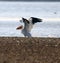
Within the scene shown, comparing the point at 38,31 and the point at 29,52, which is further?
the point at 38,31

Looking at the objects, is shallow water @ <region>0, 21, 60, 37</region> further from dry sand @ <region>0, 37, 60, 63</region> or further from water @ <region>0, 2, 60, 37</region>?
dry sand @ <region>0, 37, 60, 63</region>

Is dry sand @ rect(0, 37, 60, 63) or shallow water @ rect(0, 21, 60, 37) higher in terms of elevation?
dry sand @ rect(0, 37, 60, 63)

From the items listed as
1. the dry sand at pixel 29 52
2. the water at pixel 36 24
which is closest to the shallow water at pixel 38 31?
the water at pixel 36 24

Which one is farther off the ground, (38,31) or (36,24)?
(38,31)

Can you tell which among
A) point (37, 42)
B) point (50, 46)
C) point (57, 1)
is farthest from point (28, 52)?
point (57, 1)

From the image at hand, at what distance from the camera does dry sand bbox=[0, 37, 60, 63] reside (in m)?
11.5

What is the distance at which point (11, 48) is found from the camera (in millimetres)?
13570

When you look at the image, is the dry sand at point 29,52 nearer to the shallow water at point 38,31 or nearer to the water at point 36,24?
the water at point 36,24

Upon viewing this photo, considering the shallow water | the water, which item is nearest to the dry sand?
the water

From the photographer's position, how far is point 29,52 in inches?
501

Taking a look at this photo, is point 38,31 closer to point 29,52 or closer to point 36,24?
point 36,24

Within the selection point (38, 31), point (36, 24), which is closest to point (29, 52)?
point (38, 31)

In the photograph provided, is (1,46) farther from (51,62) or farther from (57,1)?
(57,1)

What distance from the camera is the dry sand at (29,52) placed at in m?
11.5
